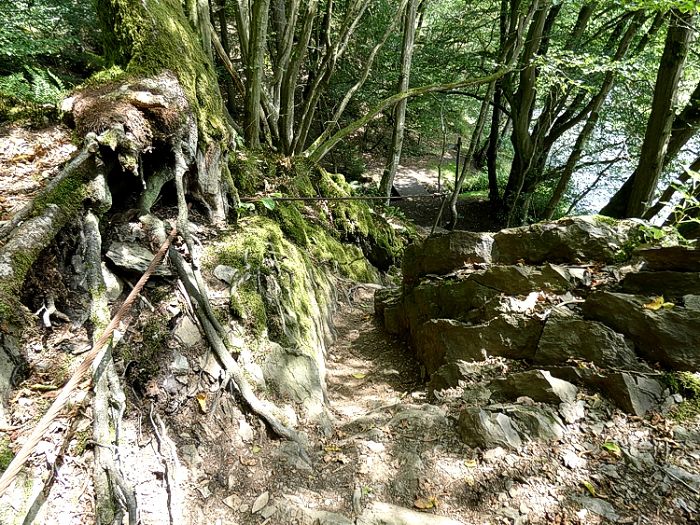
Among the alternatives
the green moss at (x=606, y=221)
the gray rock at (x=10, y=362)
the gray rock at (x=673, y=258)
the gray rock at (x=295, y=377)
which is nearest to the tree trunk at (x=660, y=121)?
the green moss at (x=606, y=221)

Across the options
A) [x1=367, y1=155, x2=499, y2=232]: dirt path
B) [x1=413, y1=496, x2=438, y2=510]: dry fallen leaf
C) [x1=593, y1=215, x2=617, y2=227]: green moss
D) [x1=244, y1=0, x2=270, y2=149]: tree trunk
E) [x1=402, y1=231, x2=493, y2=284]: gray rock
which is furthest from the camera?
[x1=367, y1=155, x2=499, y2=232]: dirt path

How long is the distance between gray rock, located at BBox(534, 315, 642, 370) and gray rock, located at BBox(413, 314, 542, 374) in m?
0.19

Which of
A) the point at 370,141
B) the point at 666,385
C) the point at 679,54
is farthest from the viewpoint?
the point at 370,141

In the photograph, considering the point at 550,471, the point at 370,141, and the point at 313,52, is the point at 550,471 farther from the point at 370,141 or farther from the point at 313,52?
the point at 370,141

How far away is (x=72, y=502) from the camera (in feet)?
6.31

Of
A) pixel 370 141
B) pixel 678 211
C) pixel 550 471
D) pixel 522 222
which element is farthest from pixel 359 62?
pixel 550 471

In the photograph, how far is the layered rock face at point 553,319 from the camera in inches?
124

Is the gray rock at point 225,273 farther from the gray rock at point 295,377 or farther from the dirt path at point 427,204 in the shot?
the dirt path at point 427,204

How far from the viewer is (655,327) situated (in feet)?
10.8

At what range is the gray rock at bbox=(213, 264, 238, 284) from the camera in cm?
375

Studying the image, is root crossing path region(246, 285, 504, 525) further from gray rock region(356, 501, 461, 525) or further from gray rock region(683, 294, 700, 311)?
gray rock region(683, 294, 700, 311)

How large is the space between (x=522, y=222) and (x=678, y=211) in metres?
8.70

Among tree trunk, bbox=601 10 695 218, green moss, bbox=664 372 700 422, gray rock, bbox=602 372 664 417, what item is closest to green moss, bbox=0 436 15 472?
gray rock, bbox=602 372 664 417

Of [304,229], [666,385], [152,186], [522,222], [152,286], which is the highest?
[152,186]
